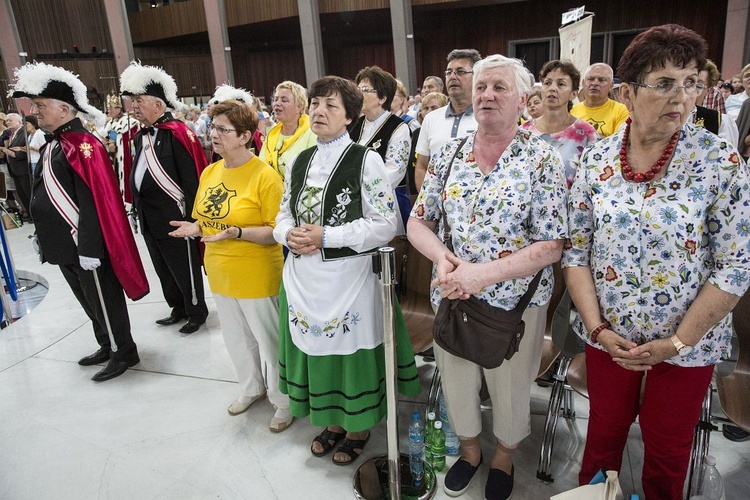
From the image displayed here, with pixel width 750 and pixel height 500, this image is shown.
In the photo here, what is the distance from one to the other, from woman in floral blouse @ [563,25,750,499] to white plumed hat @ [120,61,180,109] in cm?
283

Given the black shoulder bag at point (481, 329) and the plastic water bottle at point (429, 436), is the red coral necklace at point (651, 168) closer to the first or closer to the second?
the black shoulder bag at point (481, 329)

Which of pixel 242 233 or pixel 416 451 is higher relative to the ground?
pixel 242 233

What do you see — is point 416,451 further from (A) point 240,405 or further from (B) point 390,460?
(A) point 240,405

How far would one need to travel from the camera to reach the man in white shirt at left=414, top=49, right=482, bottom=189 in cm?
274

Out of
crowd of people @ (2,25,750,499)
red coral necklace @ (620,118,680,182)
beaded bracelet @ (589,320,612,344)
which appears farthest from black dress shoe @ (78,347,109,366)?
red coral necklace @ (620,118,680,182)

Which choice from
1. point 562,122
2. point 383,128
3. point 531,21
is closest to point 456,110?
point 383,128

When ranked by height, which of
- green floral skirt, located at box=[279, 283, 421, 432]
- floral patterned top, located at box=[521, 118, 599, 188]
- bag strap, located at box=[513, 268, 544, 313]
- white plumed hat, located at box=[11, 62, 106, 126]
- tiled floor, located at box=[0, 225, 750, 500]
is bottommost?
tiled floor, located at box=[0, 225, 750, 500]

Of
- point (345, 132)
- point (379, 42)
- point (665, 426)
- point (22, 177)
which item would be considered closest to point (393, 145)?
point (345, 132)

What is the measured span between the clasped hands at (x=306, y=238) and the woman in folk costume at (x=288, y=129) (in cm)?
129

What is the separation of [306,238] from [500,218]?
0.74 metres

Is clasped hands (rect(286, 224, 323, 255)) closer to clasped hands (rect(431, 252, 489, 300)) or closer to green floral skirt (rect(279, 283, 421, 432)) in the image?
green floral skirt (rect(279, 283, 421, 432))

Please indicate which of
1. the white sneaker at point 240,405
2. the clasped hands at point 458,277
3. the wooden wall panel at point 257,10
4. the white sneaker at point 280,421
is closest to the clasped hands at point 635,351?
the clasped hands at point 458,277

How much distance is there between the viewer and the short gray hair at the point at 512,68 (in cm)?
166

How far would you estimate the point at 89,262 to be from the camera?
2867mm
